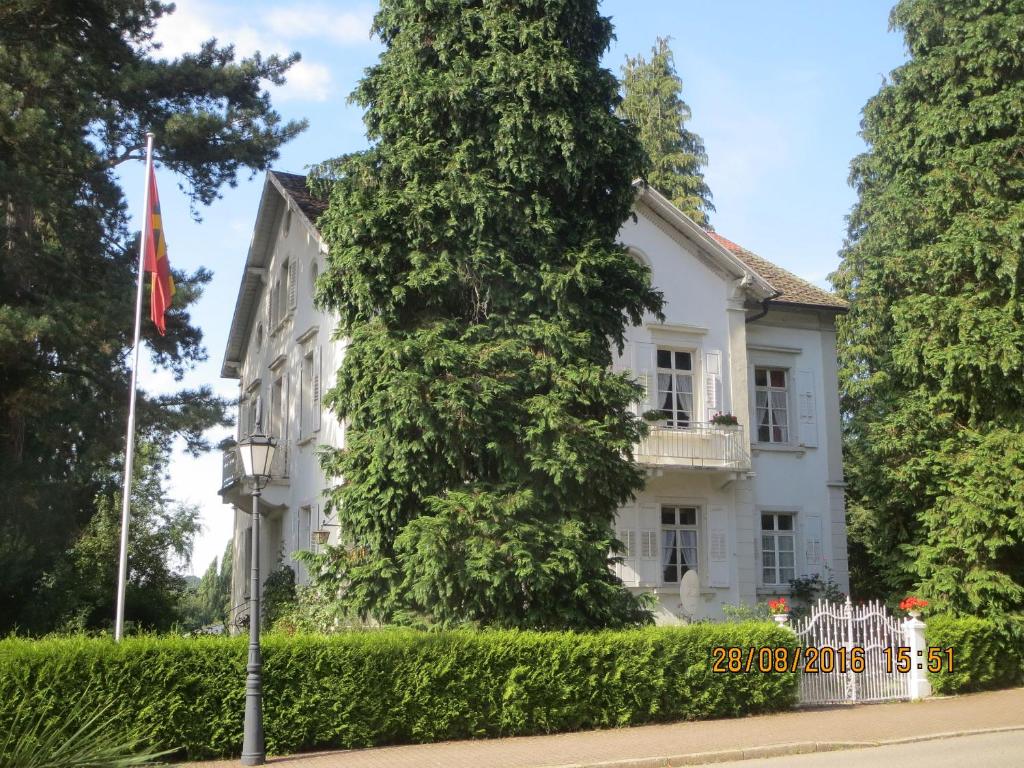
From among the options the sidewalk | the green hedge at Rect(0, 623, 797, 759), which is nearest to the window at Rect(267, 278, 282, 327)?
the green hedge at Rect(0, 623, 797, 759)

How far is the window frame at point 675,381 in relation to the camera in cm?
2347

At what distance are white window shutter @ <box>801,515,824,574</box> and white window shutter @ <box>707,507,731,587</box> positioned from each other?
264 cm

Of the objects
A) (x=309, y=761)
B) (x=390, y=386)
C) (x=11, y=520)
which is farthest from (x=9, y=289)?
(x=309, y=761)

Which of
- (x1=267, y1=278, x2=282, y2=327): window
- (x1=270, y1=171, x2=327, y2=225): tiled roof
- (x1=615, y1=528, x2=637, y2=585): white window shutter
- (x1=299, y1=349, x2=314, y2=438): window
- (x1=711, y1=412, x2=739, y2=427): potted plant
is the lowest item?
(x1=615, y1=528, x2=637, y2=585): white window shutter

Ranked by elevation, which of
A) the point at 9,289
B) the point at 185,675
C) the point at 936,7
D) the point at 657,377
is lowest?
the point at 185,675

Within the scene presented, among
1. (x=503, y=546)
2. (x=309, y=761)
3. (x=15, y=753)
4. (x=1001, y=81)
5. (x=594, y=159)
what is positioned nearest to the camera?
(x=15, y=753)

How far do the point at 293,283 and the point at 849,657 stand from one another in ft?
49.8

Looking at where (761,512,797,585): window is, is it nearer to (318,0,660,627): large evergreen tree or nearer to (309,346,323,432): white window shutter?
(318,0,660,627): large evergreen tree

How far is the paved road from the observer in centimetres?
1098

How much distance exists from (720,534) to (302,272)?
1137 cm

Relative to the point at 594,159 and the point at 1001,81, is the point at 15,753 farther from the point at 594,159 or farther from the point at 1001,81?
the point at 1001,81

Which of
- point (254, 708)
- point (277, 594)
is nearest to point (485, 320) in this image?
point (254, 708)

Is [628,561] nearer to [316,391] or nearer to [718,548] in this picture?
[718,548]

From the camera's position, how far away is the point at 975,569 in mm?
20125
